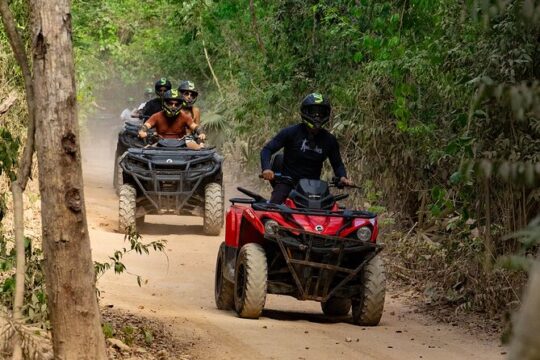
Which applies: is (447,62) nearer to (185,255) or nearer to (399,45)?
(399,45)

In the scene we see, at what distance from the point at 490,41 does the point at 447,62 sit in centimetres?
68

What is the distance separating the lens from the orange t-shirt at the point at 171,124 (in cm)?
1708

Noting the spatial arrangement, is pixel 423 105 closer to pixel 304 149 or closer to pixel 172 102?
pixel 304 149

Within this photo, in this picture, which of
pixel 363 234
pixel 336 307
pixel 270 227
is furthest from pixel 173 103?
pixel 363 234

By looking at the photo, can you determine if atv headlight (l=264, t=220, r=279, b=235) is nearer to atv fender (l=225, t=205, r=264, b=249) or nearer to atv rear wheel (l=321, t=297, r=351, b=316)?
atv fender (l=225, t=205, r=264, b=249)

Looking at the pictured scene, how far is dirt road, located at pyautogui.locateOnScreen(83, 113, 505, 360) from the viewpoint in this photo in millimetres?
8211

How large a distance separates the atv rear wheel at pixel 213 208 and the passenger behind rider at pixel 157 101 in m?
3.49

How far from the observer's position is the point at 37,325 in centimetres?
661

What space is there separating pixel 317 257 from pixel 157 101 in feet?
35.4

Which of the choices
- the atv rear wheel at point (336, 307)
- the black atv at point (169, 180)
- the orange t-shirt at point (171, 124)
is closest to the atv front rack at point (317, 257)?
the atv rear wheel at point (336, 307)

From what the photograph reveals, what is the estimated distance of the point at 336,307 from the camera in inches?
416

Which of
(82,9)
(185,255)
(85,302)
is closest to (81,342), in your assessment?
(85,302)

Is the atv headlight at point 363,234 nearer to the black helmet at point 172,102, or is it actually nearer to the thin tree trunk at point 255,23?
the black helmet at point 172,102

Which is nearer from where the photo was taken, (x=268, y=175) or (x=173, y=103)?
(x=268, y=175)
